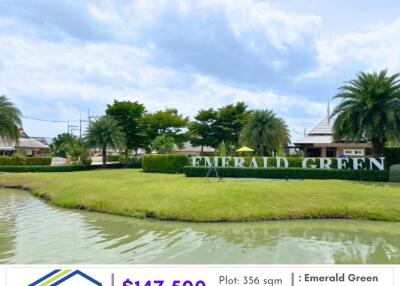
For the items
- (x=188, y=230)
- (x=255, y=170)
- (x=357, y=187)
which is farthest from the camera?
(x=255, y=170)

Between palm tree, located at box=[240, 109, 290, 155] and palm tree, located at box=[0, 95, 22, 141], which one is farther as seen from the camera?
palm tree, located at box=[240, 109, 290, 155]

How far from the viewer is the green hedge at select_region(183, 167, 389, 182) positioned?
1036 inches

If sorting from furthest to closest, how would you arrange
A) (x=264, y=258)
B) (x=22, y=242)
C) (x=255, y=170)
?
(x=255, y=170), (x=22, y=242), (x=264, y=258)

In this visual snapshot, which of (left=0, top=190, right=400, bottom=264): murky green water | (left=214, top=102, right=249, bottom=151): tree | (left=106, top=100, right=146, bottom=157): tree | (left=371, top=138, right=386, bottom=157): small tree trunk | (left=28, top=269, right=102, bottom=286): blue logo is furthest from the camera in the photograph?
(left=214, top=102, right=249, bottom=151): tree

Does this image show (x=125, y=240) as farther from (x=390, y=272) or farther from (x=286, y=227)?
(x=390, y=272)

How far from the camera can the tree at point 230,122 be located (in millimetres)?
60031

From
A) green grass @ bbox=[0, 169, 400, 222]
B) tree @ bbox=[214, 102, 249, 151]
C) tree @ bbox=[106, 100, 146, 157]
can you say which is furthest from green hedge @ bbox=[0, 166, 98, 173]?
tree @ bbox=[214, 102, 249, 151]

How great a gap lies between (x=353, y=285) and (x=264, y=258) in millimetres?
4904

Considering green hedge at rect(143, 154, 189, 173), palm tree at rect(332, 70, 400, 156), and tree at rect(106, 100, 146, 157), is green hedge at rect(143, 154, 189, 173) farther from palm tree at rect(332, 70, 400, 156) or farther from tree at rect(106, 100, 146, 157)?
tree at rect(106, 100, 146, 157)

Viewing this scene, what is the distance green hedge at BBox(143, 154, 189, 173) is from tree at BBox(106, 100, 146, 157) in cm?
1822

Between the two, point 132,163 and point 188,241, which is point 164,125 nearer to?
point 132,163

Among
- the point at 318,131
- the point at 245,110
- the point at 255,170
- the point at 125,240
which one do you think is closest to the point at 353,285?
the point at 125,240

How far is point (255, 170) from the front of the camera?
1156 inches

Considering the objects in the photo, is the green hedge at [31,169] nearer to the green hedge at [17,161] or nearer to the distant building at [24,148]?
the green hedge at [17,161]
